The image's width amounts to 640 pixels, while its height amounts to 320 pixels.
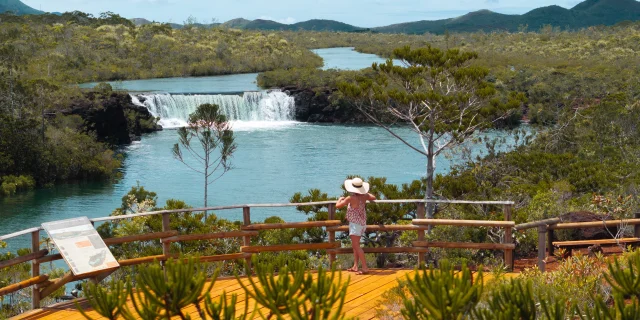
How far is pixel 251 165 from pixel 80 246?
78.1 feet

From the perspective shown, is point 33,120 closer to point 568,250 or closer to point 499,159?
point 499,159

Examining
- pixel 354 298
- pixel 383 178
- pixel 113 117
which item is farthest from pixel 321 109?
pixel 354 298

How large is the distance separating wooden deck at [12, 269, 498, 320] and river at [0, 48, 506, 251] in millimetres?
11035

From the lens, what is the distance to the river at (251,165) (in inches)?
978

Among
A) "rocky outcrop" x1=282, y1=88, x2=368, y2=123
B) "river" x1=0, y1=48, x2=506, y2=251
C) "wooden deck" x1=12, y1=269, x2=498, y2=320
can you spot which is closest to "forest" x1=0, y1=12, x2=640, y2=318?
"wooden deck" x1=12, y1=269, x2=498, y2=320

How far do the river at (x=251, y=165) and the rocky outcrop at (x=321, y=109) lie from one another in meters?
0.71

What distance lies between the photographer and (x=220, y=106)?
3950cm

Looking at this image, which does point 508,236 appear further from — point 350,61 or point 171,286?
point 350,61

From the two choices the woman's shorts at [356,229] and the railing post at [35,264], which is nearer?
the railing post at [35,264]

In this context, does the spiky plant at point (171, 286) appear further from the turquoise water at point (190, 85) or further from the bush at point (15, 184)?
the turquoise water at point (190, 85)

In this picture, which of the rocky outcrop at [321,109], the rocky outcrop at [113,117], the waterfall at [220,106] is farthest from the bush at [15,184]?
the rocky outcrop at [321,109]

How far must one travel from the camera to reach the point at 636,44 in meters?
78.4

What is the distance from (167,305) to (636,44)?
83068 mm

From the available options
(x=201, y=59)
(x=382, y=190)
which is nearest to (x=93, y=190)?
(x=382, y=190)
